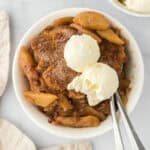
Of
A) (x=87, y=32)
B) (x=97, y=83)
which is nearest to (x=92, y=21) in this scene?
(x=87, y=32)

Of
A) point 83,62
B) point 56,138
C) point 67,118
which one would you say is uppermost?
point 83,62

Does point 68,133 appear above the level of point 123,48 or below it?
below

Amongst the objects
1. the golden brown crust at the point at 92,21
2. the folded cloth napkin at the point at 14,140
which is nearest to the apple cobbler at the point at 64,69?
the golden brown crust at the point at 92,21

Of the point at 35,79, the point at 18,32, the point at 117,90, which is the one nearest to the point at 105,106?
the point at 117,90

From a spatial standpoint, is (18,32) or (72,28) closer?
(72,28)

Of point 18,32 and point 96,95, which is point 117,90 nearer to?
point 96,95

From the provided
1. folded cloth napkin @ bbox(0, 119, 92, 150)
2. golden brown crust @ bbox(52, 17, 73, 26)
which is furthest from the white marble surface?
golden brown crust @ bbox(52, 17, 73, 26)

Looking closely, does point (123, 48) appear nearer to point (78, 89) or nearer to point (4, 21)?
point (78, 89)
